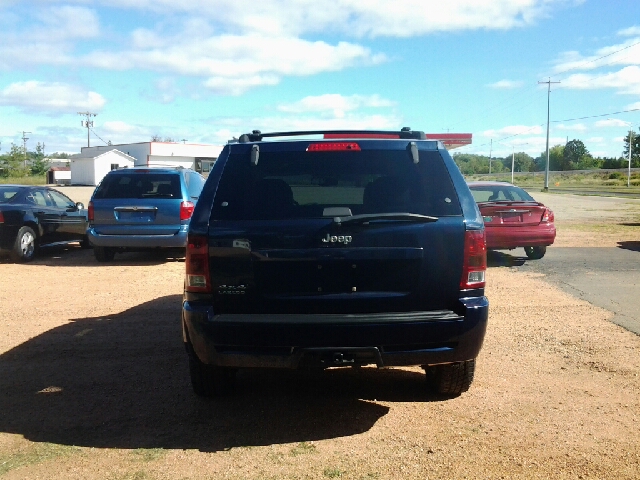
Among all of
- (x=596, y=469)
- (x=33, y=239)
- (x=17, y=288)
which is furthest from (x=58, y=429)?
(x=33, y=239)

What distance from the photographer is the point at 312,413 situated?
189 inches

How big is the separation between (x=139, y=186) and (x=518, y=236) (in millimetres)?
7010

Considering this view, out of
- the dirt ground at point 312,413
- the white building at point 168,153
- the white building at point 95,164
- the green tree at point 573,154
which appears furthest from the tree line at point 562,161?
the dirt ground at point 312,413

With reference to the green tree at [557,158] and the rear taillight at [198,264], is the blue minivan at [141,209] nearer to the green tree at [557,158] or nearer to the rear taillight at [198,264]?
the rear taillight at [198,264]

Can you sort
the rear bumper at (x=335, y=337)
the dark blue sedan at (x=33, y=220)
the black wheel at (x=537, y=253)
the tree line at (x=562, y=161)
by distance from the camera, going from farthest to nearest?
1. the tree line at (x=562, y=161)
2. the black wheel at (x=537, y=253)
3. the dark blue sedan at (x=33, y=220)
4. the rear bumper at (x=335, y=337)

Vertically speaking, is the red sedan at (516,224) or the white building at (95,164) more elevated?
the white building at (95,164)

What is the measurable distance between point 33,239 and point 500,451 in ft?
37.6

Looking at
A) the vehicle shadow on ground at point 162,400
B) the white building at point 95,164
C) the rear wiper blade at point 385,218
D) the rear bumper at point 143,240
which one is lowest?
the vehicle shadow on ground at point 162,400

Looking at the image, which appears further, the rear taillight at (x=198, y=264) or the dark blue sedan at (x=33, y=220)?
the dark blue sedan at (x=33, y=220)

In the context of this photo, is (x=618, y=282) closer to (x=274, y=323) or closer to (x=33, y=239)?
(x=274, y=323)

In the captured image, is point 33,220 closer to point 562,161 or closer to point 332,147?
point 332,147

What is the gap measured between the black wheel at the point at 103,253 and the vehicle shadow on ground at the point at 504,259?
23.4ft

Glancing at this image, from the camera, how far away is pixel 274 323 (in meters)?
4.15

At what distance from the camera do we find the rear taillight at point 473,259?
4293mm
